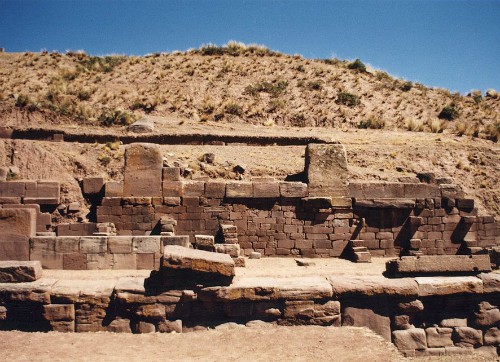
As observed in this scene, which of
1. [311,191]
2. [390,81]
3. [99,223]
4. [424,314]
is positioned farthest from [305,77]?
[424,314]

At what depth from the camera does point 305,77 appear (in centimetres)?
3372

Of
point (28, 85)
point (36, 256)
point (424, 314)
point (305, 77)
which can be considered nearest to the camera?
point (424, 314)

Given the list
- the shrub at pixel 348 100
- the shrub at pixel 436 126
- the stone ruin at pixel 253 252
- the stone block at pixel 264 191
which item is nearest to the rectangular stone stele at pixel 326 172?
the stone ruin at pixel 253 252

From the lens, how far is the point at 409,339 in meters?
8.29

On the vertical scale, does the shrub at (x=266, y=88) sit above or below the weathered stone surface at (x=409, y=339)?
above

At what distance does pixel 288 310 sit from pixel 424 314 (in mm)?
3005

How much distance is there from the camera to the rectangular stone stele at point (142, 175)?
12531 mm

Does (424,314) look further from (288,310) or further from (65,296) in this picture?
(65,296)

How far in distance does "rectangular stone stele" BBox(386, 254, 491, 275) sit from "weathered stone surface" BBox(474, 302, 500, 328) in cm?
75

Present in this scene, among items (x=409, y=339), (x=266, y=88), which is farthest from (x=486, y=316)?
(x=266, y=88)

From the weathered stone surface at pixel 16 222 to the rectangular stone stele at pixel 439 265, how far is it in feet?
28.3

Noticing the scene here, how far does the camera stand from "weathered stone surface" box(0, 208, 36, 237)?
10.5 meters

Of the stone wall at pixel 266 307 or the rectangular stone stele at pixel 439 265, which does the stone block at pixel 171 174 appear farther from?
the rectangular stone stele at pixel 439 265

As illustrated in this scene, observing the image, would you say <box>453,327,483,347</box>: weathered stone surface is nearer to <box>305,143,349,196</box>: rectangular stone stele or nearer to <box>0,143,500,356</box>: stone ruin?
<box>0,143,500,356</box>: stone ruin
